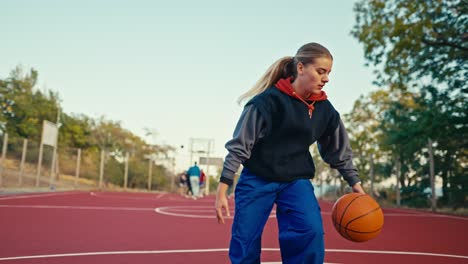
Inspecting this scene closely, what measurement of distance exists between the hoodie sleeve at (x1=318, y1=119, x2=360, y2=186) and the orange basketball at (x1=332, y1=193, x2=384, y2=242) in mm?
177

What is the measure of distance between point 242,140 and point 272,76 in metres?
0.62

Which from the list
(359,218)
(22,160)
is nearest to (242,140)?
(359,218)

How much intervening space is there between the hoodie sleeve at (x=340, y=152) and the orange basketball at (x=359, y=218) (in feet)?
0.58

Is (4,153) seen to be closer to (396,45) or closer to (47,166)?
(47,166)

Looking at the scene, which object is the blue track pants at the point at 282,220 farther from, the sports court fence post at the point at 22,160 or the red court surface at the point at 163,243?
the sports court fence post at the point at 22,160

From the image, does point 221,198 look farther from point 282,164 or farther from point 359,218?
point 359,218

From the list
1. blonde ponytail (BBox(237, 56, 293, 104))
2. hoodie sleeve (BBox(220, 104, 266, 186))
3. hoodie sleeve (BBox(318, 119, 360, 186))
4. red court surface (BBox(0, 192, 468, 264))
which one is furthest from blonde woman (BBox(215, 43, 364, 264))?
red court surface (BBox(0, 192, 468, 264))

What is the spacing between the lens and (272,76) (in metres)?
3.14

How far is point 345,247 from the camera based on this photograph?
559cm

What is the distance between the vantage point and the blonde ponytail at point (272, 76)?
3.13 meters

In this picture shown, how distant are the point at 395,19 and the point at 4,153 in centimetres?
1433

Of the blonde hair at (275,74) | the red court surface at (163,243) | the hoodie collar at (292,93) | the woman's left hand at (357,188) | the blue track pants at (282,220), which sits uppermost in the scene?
the blonde hair at (275,74)

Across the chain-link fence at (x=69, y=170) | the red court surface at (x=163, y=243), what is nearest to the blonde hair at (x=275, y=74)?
the red court surface at (x=163, y=243)

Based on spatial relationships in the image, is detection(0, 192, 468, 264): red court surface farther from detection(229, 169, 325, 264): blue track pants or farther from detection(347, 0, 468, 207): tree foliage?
detection(347, 0, 468, 207): tree foliage
